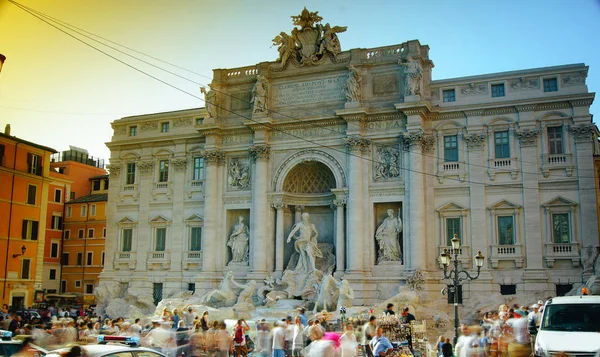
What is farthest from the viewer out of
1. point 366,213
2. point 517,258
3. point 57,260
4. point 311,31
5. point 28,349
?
point 57,260

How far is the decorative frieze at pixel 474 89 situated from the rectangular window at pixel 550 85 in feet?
9.54

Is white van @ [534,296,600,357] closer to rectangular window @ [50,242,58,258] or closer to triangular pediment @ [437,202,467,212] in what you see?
triangular pediment @ [437,202,467,212]

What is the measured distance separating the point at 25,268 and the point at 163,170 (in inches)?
478

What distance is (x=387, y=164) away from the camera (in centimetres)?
3288

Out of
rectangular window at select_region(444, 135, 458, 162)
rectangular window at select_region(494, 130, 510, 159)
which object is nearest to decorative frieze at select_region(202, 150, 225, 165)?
rectangular window at select_region(444, 135, 458, 162)

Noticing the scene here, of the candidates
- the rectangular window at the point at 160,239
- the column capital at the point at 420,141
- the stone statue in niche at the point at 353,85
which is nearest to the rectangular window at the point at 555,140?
the column capital at the point at 420,141

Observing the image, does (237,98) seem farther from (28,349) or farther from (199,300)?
(28,349)

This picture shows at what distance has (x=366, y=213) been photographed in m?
32.6

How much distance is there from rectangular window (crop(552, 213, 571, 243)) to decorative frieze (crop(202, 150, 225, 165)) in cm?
1834

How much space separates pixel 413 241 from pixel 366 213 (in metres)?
2.95

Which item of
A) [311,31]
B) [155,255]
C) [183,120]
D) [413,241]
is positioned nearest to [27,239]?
[155,255]

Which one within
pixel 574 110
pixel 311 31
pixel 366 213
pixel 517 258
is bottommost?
pixel 517 258

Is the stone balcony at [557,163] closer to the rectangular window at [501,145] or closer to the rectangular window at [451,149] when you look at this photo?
the rectangular window at [501,145]

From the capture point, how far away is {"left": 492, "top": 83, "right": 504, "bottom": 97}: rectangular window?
105 feet
